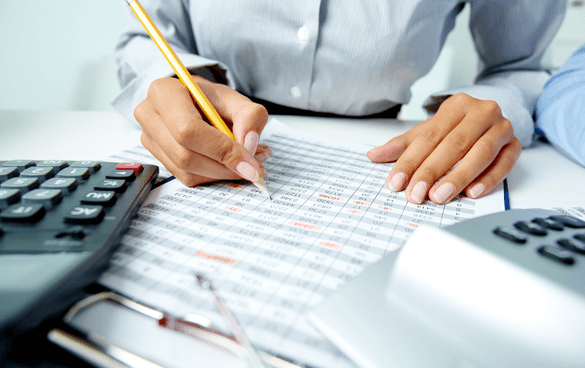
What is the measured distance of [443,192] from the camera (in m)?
0.28

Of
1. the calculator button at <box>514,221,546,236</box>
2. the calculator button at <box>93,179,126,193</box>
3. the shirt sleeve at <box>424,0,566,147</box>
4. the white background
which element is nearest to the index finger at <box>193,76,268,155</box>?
the calculator button at <box>93,179,126,193</box>

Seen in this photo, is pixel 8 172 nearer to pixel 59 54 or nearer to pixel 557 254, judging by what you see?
pixel 557 254

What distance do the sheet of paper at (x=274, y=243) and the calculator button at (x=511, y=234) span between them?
0.20ft

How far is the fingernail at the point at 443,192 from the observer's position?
0.28 metres

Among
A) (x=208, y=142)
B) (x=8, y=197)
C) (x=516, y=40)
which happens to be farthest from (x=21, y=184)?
(x=516, y=40)

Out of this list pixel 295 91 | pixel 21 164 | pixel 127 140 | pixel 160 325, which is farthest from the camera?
pixel 295 91

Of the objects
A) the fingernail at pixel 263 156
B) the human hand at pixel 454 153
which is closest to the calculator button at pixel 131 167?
the fingernail at pixel 263 156

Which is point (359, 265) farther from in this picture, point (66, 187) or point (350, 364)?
point (66, 187)

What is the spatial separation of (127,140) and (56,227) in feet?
0.79

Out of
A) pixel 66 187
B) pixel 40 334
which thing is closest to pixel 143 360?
pixel 40 334

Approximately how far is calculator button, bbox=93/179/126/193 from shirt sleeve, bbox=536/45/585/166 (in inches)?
18.1

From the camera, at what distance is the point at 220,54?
0.51m

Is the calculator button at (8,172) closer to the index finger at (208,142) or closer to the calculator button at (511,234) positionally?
the index finger at (208,142)

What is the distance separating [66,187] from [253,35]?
0.34 metres
